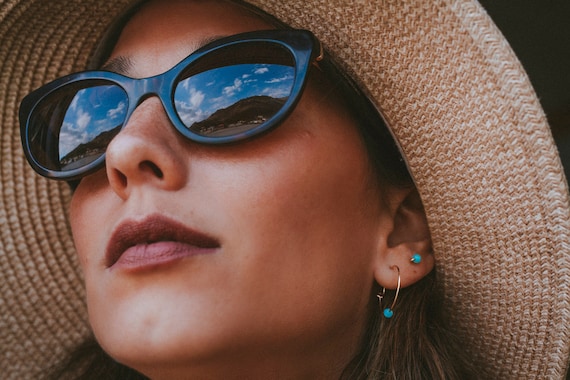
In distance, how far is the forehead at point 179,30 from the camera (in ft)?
3.86

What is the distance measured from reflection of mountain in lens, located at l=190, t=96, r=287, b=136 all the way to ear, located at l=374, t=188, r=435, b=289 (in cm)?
36

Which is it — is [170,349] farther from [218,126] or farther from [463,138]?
[463,138]

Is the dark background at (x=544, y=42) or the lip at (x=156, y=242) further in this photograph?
the dark background at (x=544, y=42)

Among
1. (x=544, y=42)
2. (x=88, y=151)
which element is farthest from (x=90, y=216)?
(x=544, y=42)

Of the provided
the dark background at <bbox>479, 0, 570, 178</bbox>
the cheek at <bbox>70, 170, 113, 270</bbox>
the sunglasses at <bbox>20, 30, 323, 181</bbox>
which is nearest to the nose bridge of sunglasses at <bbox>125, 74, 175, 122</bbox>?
the sunglasses at <bbox>20, 30, 323, 181</bbox>

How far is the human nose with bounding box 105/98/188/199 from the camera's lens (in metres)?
1.02

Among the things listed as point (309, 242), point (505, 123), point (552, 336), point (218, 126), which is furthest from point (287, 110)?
point (552, 336)

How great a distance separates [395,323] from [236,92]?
1.89 ft

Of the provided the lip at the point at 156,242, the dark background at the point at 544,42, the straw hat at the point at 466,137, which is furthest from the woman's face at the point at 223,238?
the dark background at the point at 544,42

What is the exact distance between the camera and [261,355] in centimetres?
112

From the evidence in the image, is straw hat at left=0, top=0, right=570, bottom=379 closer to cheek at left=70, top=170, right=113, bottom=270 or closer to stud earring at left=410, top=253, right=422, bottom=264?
stud earring at left=410, top=253, right=422, bottom=264

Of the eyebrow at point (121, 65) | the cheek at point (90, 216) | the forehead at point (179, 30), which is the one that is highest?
the forehead at point (179, 30)

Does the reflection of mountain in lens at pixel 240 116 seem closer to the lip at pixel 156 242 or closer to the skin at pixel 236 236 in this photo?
the skin at pixel 236 236

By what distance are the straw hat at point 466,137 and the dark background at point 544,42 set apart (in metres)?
0.61
